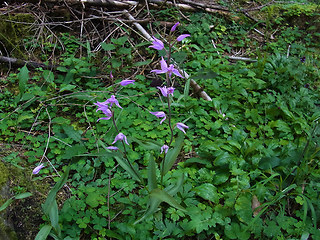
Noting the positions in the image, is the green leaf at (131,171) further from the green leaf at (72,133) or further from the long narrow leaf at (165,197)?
the green leaf at (72,133)

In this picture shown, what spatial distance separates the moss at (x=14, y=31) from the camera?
327 cm

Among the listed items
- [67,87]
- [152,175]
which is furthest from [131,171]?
[67,87]

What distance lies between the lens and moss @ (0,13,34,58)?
3273 mm

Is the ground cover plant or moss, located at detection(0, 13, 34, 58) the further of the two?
moss, located at detection(0, 13, 34, 58)

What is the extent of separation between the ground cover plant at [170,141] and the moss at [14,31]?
0.16 m

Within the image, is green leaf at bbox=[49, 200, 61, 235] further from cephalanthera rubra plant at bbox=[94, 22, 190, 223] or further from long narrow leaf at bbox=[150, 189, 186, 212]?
long narrow leaf at bbox=[150, 189, 186, 212]

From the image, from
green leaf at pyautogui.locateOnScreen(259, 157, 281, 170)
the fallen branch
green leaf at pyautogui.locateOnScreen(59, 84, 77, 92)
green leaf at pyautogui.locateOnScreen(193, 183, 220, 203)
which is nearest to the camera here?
green leaf at pyautogui.locateOnScreen(193, 183, 220, 203)

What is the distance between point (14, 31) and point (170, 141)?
8.82 feet

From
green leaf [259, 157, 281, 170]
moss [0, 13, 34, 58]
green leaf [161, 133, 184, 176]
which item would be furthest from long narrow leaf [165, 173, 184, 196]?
moss [0, 13, 34, 58]

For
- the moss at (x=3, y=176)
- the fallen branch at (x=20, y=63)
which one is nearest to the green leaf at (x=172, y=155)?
the moss at (x=3, y=176)

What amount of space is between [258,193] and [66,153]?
1.54 meters

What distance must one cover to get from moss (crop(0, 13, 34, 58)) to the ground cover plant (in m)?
0.16

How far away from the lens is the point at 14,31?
335 cm

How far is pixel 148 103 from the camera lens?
297cm
